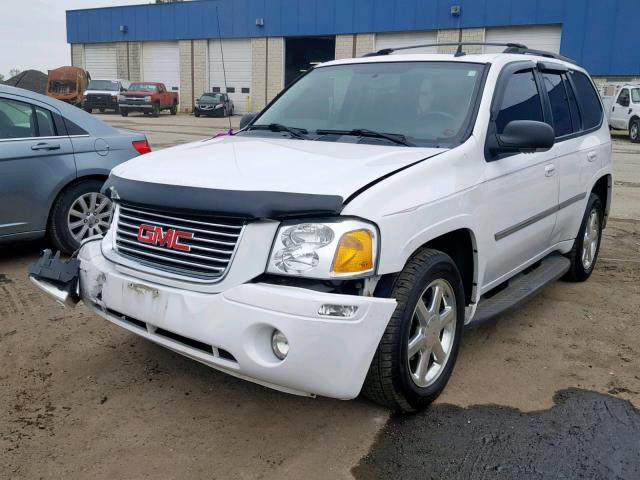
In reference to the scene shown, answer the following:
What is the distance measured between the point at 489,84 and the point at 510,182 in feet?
1.99

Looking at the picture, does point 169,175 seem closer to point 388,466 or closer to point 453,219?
point 453,219

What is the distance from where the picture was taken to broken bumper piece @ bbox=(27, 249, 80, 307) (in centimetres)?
342

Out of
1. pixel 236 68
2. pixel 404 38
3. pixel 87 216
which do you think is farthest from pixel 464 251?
pixel 236 68

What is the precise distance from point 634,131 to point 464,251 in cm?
2209

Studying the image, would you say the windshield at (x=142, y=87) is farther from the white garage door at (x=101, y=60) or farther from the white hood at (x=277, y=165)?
the white hood at (x=277, y=165)

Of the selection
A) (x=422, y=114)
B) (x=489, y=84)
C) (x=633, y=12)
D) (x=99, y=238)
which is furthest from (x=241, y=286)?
(x=633, y=12)

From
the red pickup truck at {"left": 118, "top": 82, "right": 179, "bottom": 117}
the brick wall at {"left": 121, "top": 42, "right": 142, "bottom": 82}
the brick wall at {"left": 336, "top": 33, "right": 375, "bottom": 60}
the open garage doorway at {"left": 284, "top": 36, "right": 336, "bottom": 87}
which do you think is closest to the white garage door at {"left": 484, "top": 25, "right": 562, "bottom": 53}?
the brick wall at {"left": 336, "top": 33, "right": 375, "bottom": 60}

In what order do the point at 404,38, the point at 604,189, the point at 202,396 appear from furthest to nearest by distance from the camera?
the point at 404,38 → the point at 604,189 → the point at 202,396

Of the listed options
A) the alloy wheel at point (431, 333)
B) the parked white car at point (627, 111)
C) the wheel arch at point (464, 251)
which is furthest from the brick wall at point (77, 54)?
the alloy wheel at point (431, 333)

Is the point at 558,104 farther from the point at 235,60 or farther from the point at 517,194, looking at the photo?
the point at 235,60

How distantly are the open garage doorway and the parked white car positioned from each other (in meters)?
18.5

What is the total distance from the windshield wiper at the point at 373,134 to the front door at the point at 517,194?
491mm

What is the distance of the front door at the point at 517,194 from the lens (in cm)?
366

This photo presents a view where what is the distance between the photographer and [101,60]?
4594 cm
